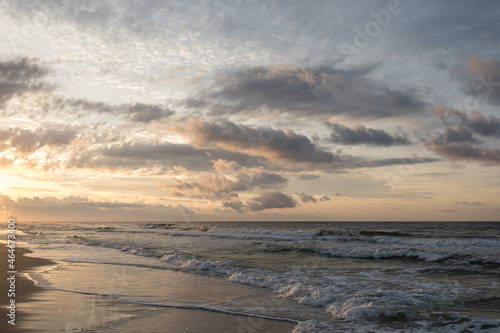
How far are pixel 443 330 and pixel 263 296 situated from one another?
570cm

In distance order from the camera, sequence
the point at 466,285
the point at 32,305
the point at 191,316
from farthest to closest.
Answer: the point at 466,285, the point at 32,305, the point at 191,316

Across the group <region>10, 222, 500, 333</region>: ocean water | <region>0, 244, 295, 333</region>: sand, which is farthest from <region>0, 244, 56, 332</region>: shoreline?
<region>10, 222, 500, 333</region>: ocean water

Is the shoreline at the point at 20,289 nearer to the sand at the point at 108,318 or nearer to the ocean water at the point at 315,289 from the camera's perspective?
the sand at the point at 108,318

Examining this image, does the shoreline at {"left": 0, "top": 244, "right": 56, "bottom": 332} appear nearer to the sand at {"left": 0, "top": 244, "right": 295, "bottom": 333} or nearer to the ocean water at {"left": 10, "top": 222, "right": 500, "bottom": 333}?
the sand at {"left": 0, "top": 244, "right": 295, "bottom": 333}

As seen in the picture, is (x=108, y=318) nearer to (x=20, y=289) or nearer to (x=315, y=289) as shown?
(x=20, y=289)

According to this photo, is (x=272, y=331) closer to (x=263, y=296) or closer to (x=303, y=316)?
(x=303, y=316)

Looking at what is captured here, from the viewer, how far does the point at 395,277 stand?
1623 cm

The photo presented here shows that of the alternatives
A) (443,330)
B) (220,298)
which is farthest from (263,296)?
(443,330)

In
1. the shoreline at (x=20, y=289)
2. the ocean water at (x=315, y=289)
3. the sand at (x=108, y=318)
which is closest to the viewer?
the sand at (x=108, y=318)

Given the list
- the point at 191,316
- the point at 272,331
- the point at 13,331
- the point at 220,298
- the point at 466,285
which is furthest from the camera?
the point at 466,285

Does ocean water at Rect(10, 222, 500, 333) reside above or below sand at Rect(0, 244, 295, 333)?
below

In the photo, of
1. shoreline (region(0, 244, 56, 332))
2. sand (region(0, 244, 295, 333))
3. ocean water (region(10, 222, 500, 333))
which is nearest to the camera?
sand (region(0, 244, 295, 333))

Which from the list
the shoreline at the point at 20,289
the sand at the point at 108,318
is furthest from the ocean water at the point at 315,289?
the shoreline at the point at 20,289

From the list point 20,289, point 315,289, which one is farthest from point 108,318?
point 315,289
